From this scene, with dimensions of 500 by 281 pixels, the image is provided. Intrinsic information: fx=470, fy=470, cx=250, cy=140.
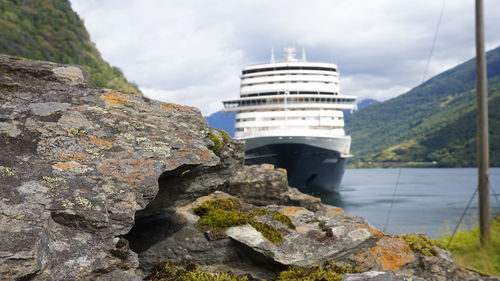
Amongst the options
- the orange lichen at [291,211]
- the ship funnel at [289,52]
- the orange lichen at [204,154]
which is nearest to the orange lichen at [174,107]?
the orange lichen at [204,154]

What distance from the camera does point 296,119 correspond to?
169 ft

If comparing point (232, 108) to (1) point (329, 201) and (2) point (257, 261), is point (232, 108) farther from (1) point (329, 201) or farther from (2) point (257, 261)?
(2) point (257, 261)

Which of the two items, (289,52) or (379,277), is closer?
(379,277)

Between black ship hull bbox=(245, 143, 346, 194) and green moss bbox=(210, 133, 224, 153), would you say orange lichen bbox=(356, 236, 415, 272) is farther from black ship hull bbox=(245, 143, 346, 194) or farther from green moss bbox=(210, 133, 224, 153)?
black ship hull bbox=(245, 143, 346, 194)

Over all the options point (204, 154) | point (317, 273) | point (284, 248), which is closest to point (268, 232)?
point (284, 248)

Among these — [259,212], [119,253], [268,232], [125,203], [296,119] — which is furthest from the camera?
[296,119]

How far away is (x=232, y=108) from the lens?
180 feet

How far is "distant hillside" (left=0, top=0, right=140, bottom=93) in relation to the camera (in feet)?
277

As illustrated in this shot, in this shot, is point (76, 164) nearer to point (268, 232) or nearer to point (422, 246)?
point (268, 232)

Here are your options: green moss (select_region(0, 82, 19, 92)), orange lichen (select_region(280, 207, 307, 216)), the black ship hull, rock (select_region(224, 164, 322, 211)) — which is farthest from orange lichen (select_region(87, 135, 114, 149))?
the black ship hull

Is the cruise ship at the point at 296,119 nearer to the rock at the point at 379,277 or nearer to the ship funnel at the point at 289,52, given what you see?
the ship funnel at the point at 289,52

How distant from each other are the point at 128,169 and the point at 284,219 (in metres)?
2.40

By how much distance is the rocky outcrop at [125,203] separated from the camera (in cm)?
328

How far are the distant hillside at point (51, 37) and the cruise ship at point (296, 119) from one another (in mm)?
40775
